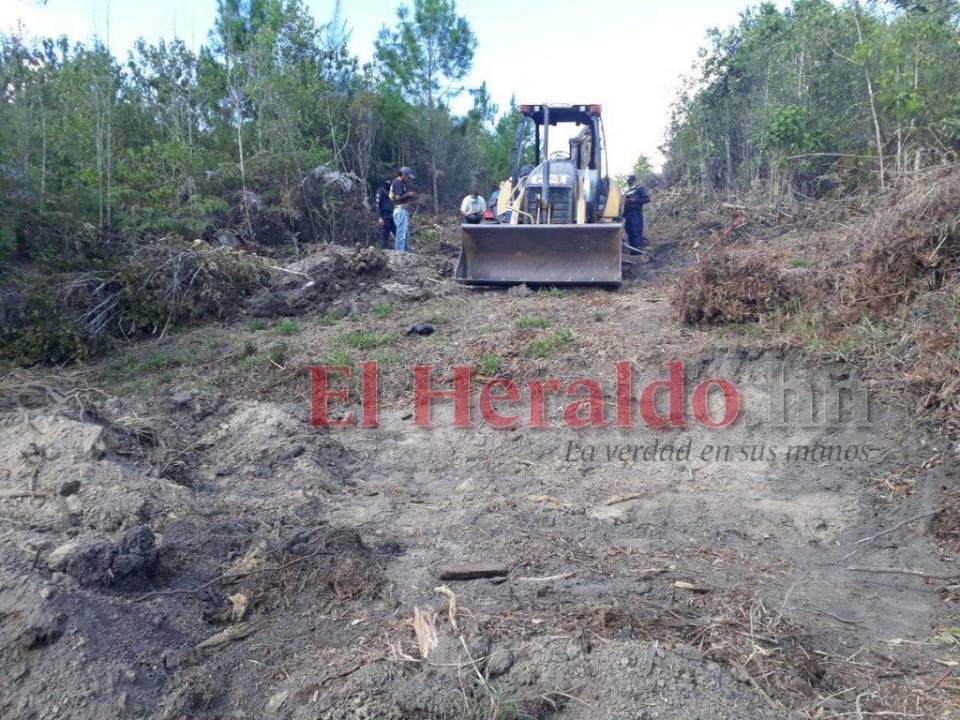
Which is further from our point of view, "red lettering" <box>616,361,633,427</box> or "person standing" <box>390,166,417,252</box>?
"person standing" <box>390,166,417,252</box>

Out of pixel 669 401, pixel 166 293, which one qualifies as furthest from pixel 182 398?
pixel 669 401

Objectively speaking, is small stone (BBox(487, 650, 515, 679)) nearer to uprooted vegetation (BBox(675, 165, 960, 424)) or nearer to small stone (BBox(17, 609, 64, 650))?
small stone (BBox(17, 609, 64, 650))

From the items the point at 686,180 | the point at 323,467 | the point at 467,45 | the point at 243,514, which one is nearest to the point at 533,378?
the point at 323,467

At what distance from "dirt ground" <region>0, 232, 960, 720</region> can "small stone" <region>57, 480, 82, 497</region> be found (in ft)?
0.12

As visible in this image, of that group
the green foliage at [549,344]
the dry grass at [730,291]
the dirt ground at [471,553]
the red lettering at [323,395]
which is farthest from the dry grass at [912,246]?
the red lettering at [323,395]

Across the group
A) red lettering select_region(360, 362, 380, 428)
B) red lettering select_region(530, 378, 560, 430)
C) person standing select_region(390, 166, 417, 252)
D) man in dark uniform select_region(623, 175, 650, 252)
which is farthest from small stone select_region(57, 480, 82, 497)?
man in dark uniform select_region(623, 175, 650, 252)

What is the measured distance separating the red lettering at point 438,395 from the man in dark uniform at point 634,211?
7.30 metres

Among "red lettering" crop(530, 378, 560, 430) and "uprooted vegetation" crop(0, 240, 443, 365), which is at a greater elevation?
"uprooted vegetation" crop(0, 240, 443, 365)

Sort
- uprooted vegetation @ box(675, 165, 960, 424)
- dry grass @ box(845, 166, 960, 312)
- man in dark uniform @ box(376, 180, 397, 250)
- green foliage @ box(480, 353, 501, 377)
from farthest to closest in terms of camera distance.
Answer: man in dark uniform @ box(376, 180, 397, 250)
green foliage @ box(480, 353, 501, 377)
dry grass @ box(845, 166, 960, 312)
uprooted vegetation @ box(675, 165, 960, 424)

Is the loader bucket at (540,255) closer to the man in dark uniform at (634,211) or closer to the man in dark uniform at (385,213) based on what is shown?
the man in dark uniform at (634,211)

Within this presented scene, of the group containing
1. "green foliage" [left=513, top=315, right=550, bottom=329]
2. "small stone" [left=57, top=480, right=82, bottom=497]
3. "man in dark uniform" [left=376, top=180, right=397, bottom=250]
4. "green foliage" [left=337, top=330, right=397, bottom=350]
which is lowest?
"small stone" [left=57, top=480, right=82, bottom=497]

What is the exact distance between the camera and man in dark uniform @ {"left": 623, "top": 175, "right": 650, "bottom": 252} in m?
14.5

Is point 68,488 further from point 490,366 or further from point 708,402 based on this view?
point 708,402

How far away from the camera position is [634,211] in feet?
49.0
